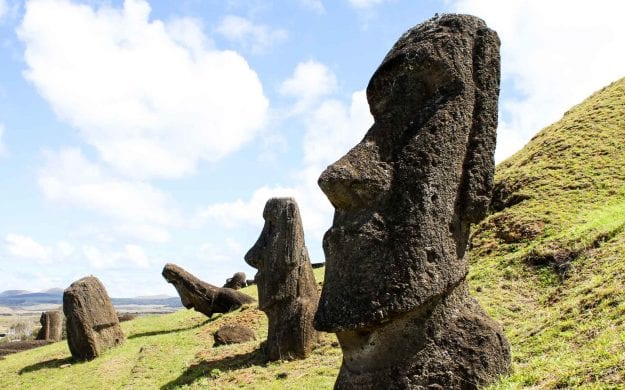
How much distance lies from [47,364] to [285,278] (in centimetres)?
1019

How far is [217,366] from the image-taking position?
1290cm

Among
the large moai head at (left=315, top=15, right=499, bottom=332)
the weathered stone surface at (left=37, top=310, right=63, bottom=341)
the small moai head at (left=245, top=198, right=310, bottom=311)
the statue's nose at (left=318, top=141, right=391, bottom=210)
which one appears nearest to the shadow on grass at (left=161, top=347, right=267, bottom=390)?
the small moai head at (left=245, top=198, right=310, bottom=311)

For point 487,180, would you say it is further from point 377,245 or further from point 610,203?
point 610,203

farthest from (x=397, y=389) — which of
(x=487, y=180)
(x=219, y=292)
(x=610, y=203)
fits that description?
(x=219, y=292)

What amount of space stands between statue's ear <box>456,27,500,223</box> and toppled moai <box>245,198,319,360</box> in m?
7.29

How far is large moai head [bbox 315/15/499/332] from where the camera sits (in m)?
5.65

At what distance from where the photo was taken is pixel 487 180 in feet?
20.5

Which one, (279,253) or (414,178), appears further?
(279,253)

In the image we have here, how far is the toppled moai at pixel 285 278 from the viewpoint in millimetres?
12734

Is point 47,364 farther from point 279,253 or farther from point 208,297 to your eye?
point 279,253

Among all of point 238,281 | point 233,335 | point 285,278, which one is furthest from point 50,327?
point 285,278

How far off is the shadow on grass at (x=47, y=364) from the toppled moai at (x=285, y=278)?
875cm

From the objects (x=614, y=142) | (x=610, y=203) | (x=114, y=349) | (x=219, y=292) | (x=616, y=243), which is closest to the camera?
(x=616, y=243)

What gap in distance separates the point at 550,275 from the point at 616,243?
5.29 ft
